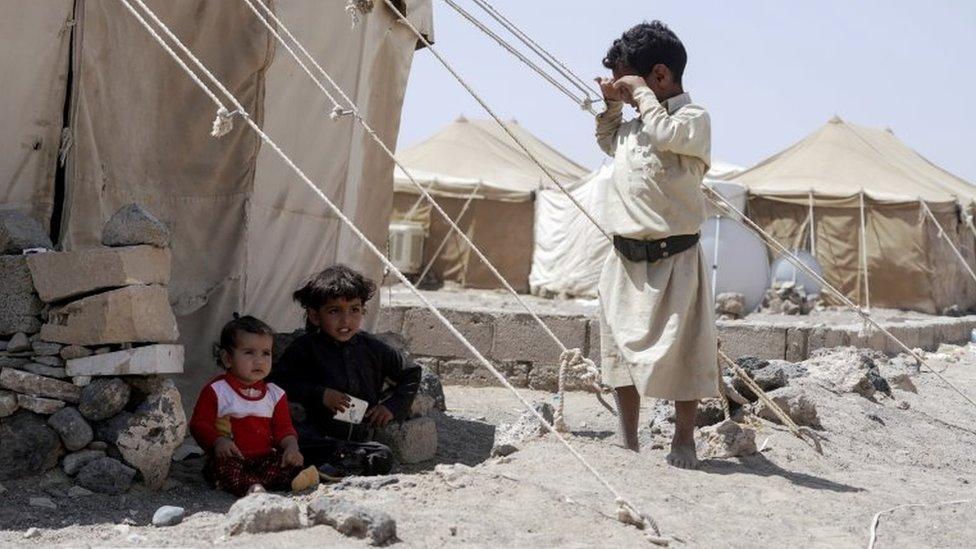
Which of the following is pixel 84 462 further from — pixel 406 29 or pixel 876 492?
pixel 406 29

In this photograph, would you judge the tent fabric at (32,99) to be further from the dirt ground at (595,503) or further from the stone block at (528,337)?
the stone block at (528,337)

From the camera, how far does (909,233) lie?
18.3 m

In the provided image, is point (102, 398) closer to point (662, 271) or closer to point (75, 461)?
point (75, 461)

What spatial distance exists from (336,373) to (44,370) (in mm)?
1190

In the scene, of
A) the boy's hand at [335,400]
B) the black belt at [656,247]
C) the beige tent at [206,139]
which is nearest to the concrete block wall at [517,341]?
the beige tent at [206,139]

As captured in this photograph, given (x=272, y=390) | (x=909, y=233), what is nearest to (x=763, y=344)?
(x=272, y=390)

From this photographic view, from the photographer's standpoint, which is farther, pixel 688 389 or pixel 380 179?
pixel 380 179

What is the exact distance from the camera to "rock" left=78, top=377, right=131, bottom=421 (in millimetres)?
4094

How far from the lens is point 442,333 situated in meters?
9.27

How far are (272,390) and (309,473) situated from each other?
1.28 ft

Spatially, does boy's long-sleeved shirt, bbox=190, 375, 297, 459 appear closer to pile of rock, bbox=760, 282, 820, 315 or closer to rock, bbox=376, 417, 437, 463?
rock, bbox=376, 417, 437, 463

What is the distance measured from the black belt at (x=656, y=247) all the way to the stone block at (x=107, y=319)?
161 centimetres

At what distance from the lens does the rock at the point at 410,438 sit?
5.23 m

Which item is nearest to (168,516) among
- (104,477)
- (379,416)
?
(104,477)
